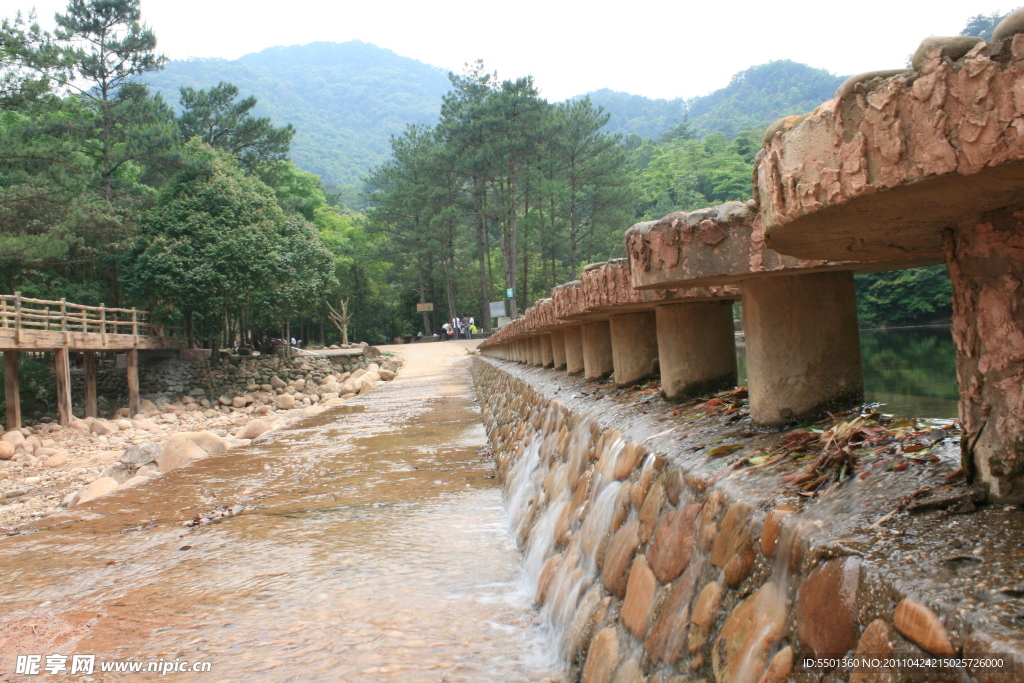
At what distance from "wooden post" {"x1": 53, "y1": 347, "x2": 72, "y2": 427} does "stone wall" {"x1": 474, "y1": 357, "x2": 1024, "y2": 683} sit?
20.7 metres

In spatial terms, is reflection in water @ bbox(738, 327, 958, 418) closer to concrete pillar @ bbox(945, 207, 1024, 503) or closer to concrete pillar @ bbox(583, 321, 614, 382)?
concrete pillar @ bbox(945, 207, 1024, 503)

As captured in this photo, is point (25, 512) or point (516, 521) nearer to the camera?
point (516, 521)

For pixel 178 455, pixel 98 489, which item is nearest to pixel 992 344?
pixel 98 489

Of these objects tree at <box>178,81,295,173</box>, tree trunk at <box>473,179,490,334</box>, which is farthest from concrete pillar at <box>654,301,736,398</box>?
tree trunk at <box>473,179,490,334</box>

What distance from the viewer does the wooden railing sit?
786 inches

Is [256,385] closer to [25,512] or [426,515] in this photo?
[25,512]

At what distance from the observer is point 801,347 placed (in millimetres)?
2469

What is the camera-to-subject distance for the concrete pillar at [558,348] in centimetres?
728

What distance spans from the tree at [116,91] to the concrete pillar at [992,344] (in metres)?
31.6

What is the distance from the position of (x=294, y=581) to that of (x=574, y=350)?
3.08m

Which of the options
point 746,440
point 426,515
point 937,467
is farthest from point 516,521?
point 937,467

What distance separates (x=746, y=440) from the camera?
2320 mm

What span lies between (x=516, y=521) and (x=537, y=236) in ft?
124

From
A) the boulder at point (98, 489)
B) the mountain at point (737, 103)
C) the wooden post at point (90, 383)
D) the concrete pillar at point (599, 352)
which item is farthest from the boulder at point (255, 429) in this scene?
the mountain at point (737, 103)
